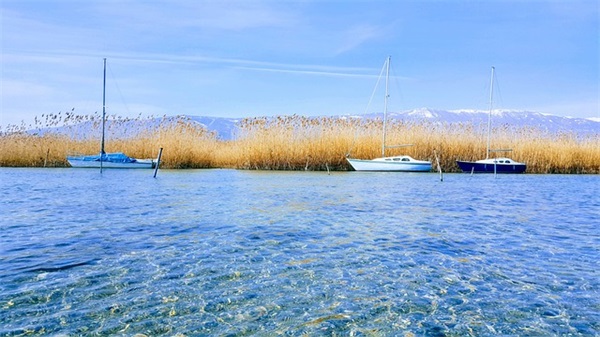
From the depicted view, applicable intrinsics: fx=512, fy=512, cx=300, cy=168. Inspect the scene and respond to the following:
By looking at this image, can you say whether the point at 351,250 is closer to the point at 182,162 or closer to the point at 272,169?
the point at 272,169

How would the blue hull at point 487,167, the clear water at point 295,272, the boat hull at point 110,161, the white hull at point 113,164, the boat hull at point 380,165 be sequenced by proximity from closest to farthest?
the clear water at point 295,272 → the boat hull at point 380,165 → the blue hull at point 487,167 → the white hull at point 113,164 → the boat hull at point 110,161

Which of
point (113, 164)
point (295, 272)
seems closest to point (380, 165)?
point (113, 164)

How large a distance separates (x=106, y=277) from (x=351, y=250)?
13.3 ft

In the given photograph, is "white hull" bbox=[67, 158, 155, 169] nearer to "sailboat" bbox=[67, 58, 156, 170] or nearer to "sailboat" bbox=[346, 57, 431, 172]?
"sailboat" bbox=[67, 58, 156, 170]

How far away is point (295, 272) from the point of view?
7402 mm

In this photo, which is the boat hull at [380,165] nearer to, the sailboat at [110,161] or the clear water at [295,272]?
the sailboat at [110,161]

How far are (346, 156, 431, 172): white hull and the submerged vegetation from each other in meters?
1.95

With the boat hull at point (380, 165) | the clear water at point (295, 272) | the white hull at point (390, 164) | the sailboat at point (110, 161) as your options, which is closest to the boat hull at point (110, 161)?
the sailboat at point (110, 161)

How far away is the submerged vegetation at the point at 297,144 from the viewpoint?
1467 inches

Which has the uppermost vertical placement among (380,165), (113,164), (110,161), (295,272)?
(380,165)

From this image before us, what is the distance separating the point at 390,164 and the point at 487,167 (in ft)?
25.1

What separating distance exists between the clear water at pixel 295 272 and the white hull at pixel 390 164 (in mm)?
21082

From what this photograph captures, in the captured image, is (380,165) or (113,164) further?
(113,164)

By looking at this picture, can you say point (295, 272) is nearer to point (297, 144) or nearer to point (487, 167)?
point (297, 144)
